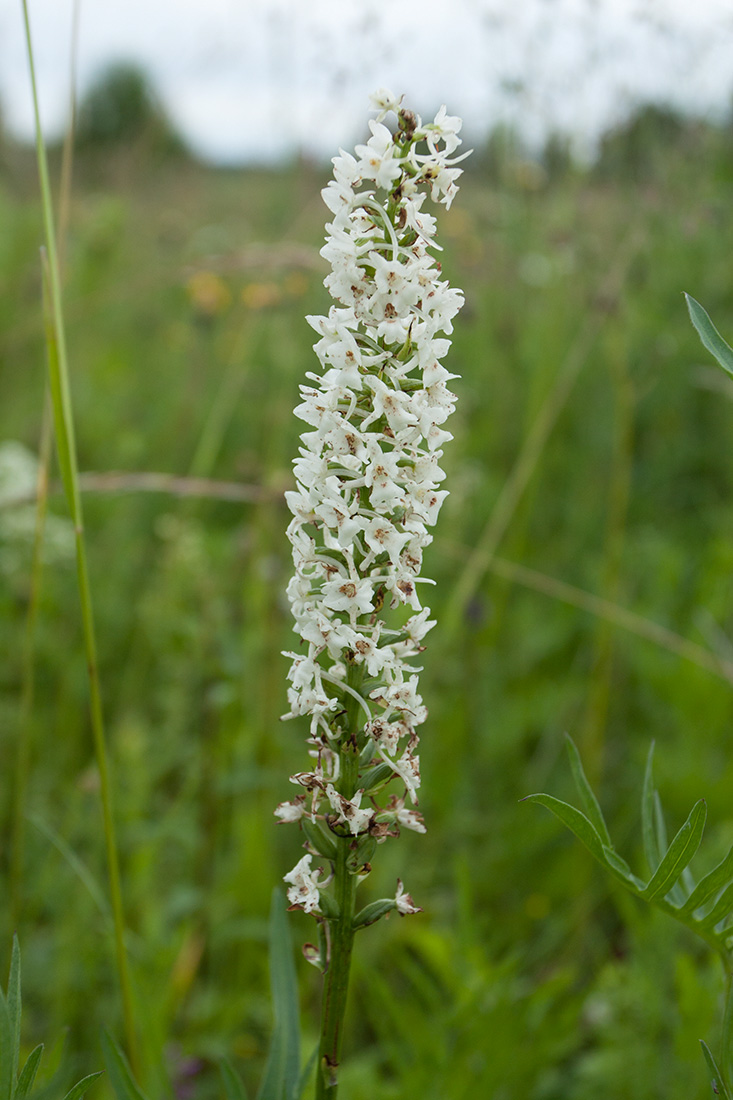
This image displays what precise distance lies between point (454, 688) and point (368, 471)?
2887 mm

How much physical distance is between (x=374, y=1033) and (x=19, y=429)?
4.01m

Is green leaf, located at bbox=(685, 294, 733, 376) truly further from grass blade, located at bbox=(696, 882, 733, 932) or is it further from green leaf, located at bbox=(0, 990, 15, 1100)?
green leaf, located at bbox=(0, 990, 15, 1100)

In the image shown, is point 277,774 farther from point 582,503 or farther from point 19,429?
point 19,429

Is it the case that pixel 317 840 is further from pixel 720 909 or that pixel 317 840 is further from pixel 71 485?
pixel 71 485

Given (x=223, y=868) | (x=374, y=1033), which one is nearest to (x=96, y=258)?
(x=223, y=868)

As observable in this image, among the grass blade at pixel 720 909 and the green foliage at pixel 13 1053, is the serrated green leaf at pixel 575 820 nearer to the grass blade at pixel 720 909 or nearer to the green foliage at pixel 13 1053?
the grass blade at pixel 720 909

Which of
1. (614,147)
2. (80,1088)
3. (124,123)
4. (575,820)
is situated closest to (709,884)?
(575,820)

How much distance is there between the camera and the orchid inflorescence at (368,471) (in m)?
1.20

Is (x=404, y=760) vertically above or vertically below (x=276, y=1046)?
above

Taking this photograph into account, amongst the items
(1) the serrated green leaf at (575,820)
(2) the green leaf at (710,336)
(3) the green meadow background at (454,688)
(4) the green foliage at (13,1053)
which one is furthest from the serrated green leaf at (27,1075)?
(2) the green leaf at (710,336)

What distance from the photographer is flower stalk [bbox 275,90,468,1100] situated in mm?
1204

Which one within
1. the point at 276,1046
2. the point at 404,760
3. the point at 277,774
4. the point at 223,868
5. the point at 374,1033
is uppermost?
the point at 404,760

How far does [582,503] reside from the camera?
507cm

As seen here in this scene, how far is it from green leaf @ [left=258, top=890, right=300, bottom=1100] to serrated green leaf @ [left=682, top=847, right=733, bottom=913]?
603 millimetres
